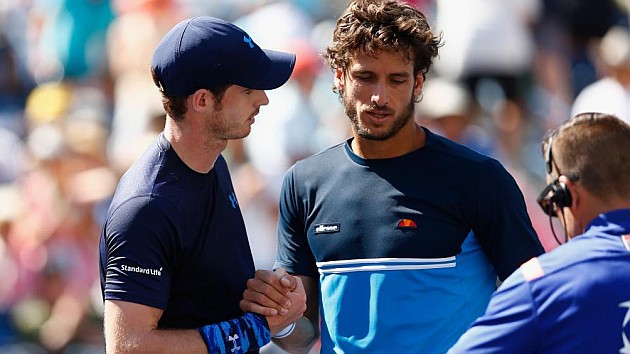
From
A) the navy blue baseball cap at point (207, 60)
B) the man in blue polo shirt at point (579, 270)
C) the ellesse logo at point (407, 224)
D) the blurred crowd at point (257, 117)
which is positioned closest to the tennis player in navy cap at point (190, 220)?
the navy blue baseball cap at point (207, 60)

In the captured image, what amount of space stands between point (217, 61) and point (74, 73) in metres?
5.43

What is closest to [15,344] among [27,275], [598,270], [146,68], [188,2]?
[27,275]

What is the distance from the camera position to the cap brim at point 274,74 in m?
4.05

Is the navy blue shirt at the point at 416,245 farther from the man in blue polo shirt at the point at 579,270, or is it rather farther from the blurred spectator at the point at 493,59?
the blurred spectator at the point at 493,59

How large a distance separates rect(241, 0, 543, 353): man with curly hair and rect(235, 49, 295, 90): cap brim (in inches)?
11.6

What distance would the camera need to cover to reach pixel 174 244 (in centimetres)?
390

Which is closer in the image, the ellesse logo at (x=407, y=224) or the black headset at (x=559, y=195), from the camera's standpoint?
the black headset at (x=559, y=195)

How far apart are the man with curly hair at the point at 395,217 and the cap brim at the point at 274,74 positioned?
0.29 meters

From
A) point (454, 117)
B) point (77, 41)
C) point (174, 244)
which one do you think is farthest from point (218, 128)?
point (77, 41)

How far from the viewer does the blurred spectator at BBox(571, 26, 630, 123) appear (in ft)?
25.8

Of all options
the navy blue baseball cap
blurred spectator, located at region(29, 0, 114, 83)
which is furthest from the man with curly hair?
blurred spectator, located at region(29, 0, 114, 83)

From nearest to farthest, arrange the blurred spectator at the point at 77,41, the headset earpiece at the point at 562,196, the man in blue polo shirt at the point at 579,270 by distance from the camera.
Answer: the man in blue polo shirt at the point at 579,270
the headset earpiece at the point at 562,196
the blurred spectator at the point at 77,41

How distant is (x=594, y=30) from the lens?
8859mm

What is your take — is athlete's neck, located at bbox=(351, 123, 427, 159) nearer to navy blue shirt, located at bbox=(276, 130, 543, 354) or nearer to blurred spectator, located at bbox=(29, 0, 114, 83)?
navy blue shirt, located at bbox=(276, 130, 543, 354)
